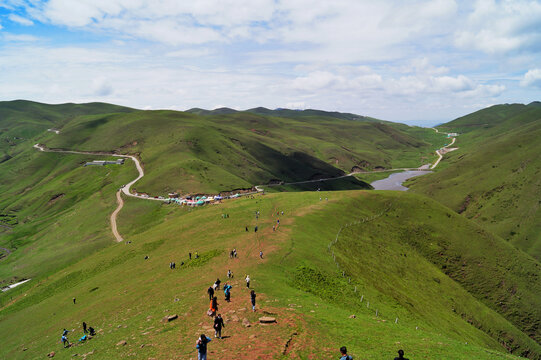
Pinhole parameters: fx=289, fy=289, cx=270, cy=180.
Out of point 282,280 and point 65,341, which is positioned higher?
point 282,280

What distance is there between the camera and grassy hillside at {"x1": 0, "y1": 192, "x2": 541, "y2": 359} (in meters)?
29.9

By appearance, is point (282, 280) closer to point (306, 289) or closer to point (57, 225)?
point (306, 289)

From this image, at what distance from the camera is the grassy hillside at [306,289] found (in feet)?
98.1

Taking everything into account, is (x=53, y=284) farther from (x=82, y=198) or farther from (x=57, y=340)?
(x=82, y=198)

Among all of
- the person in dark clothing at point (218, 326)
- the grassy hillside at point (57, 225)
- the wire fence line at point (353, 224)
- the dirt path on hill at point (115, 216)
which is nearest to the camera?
the person in dark clothing at point (218, 326)

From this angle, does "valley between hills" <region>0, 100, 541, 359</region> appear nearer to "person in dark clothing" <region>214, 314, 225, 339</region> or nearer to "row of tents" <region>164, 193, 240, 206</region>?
"person in dark clothing" <region>214, 314, 225, 339</region>

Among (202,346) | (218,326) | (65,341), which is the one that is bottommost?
(65,341)

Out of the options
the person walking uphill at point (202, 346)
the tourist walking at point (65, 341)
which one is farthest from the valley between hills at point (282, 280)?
the person walking uphill at point (202, 346)

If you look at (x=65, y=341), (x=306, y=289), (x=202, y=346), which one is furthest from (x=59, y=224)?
(x=202, y=346)

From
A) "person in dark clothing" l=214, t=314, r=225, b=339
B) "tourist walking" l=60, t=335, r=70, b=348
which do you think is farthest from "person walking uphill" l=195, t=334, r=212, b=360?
"tourist walking" l=60, t=335, r=70, b=348

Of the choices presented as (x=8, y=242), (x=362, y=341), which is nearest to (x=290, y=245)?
(x=362, y=341)

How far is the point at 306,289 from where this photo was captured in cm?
4266

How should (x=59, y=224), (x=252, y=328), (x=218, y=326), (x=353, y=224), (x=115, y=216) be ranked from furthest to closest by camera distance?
(x=59, y=224) → (x=115, y=216) → (x=353, y=224) → (x=252, y=328) → (x=218, y=326)

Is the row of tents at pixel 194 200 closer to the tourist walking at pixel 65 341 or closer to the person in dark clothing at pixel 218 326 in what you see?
the tourist walking at pixel 65 341
